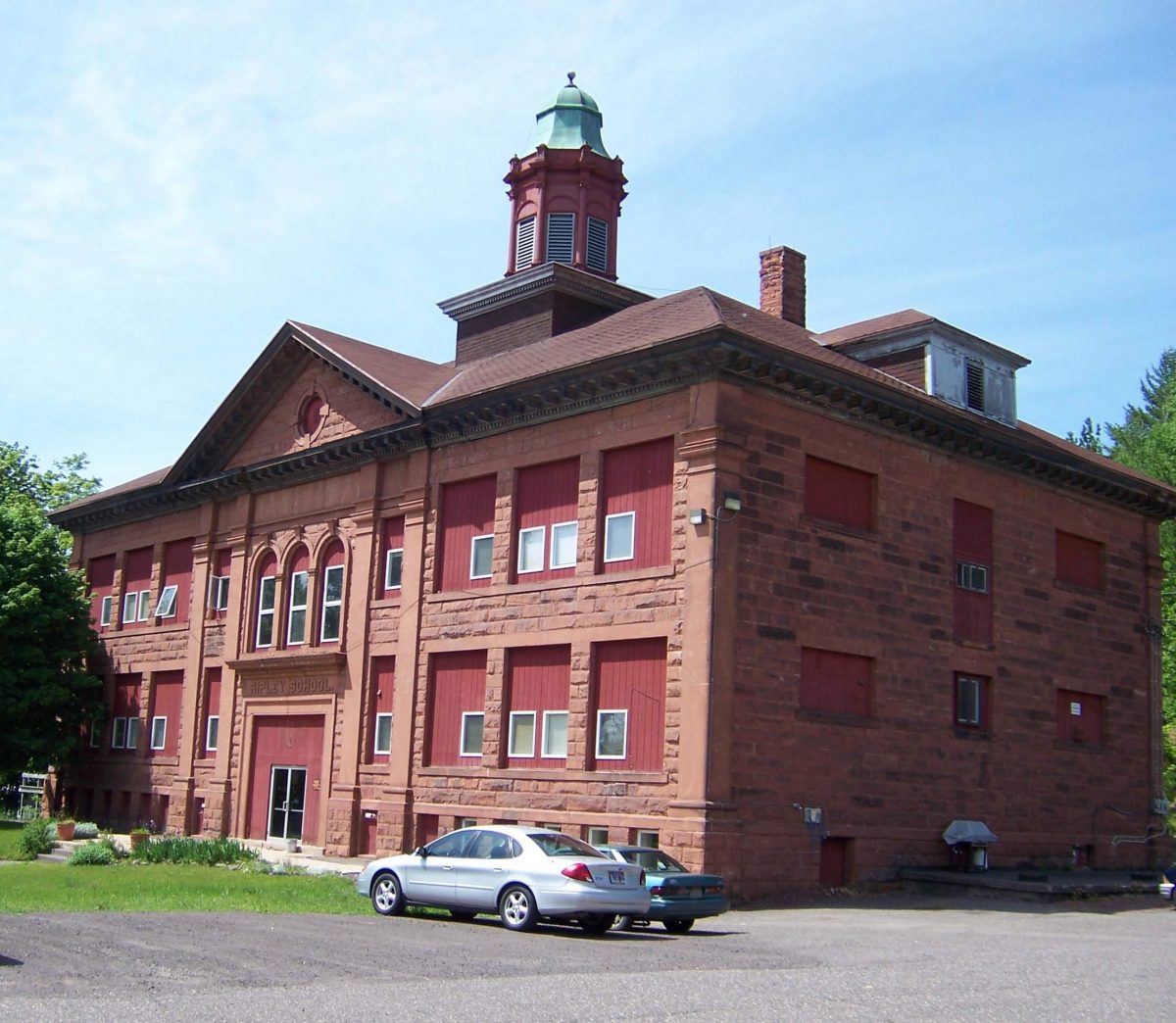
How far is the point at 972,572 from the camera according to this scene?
96.3 ft

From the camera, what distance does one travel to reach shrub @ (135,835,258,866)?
28578 mm

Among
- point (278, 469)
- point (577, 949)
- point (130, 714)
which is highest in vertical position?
point (278, 469)

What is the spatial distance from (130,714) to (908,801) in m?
22.7

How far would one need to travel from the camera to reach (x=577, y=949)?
52.7 ft

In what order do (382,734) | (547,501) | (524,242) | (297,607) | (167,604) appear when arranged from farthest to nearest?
(167,604) → (524,242) → (297,607) → (382,734) → (547,501)

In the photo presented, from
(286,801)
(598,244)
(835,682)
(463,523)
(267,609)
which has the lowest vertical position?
(286,801)

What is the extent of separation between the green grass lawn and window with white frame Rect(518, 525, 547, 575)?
674 centimetres

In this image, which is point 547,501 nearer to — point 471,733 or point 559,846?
point 471,733

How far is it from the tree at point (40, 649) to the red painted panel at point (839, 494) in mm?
22664

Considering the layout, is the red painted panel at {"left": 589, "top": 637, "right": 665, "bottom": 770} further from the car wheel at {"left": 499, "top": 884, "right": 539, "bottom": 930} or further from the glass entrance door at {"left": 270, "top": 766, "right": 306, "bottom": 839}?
the glass entrance door at {"left": 270, "top": 766, "right": 306, "bottom": 839}

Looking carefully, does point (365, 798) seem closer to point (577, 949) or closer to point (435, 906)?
point (435, 906)

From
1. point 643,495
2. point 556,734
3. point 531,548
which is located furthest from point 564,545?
point 556,734

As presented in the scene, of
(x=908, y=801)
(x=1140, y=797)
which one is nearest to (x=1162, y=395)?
(x=1140, y=797)

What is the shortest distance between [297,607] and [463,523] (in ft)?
21.0
